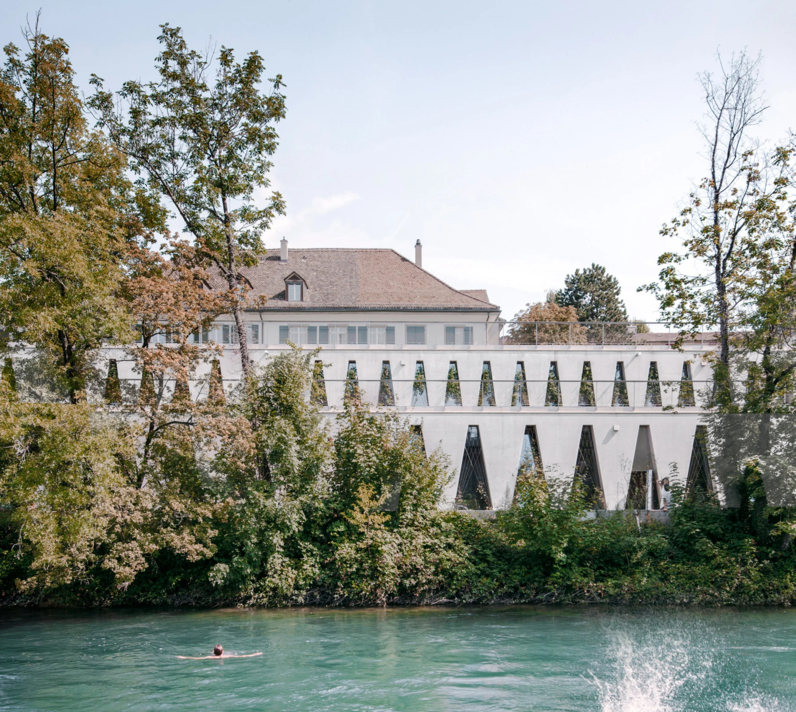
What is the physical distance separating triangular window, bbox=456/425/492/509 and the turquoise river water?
9.01 m

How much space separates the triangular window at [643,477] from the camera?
99.9ft

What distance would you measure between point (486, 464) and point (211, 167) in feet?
50.8

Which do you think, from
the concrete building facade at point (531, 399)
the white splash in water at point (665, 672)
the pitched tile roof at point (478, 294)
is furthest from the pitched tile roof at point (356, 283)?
the white splash in water at point (665, 672)

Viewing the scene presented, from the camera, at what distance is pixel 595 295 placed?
70438 millimetres

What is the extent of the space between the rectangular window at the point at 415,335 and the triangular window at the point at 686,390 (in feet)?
39.1

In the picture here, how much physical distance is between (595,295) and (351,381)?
47.6 metres

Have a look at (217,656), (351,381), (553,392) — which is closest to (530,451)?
(553,392)

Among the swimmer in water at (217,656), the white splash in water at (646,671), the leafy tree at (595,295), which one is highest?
the leafy tree at (595,295)

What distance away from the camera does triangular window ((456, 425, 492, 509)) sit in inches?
1217

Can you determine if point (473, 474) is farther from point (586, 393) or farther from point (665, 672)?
point (665, 672)

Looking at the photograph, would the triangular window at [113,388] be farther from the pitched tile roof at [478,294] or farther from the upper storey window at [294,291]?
the pitched tile roof at [478,294]

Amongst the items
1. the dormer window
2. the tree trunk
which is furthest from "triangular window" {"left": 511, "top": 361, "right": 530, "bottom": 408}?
the dormer window

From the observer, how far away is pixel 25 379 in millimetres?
22188

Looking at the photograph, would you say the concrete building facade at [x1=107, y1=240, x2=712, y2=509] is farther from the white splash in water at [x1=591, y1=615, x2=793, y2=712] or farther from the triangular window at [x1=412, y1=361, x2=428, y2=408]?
the white splash in water at [x1=591, y1=615, x2=793, y2=712]
